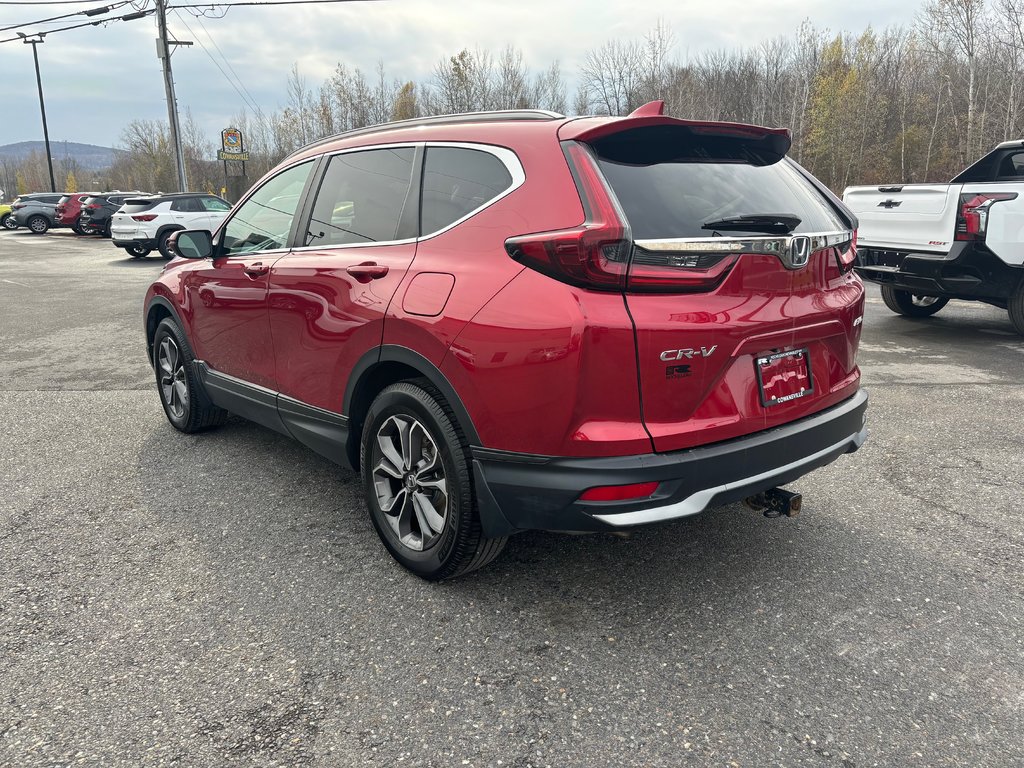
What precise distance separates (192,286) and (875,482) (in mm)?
4165

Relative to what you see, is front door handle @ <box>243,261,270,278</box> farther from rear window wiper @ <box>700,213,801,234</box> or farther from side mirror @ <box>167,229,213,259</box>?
rear window wiper @ <box>700,213,801,234</box>

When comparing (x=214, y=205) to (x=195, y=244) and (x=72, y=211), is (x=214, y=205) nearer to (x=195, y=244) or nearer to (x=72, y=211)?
(x=72, y=211)

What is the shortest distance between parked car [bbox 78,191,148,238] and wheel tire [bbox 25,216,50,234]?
6698 mm

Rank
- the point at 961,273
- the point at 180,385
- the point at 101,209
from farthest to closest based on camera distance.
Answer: the point at 101,209, the point at 961,273, the point at 180,385

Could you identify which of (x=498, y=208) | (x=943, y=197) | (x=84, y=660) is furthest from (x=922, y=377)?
(x=84, y=660)

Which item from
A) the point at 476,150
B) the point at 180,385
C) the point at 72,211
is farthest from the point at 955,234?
the point at 72,211

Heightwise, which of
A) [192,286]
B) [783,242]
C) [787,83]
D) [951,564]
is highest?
[787,83]

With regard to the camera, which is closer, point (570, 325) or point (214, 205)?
point (570, 325)

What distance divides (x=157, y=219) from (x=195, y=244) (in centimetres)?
1660

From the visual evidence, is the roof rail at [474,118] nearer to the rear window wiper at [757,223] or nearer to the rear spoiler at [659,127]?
the rear spoiler at [659,127]

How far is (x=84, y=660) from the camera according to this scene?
2.47 m

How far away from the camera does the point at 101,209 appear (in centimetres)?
2738

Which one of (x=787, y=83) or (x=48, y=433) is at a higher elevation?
(x=787, y=83)

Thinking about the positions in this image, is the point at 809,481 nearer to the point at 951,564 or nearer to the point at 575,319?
the point at 951,564
